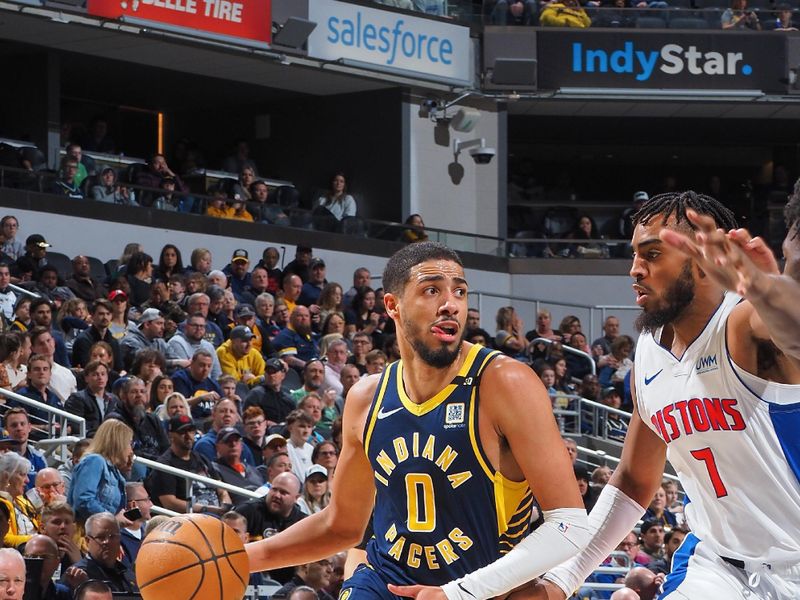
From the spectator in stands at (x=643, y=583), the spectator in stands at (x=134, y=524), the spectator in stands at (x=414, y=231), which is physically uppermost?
the spectator in stands at (x=414, y=231)

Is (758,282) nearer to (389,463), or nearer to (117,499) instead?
(389,463)

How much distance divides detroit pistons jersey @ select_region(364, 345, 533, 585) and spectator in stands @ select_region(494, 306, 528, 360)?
39.9 feet

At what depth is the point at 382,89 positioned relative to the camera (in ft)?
78.5

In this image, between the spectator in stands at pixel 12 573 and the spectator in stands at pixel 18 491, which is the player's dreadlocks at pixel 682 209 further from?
the spectator in stands at pixel 18 491

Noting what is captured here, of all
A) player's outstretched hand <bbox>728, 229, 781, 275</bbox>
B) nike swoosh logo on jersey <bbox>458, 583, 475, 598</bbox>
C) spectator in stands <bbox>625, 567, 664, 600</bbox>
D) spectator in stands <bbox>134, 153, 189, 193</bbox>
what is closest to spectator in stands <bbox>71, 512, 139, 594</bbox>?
spectator in stands <bbox>625, 567, 664, 600</bbox>

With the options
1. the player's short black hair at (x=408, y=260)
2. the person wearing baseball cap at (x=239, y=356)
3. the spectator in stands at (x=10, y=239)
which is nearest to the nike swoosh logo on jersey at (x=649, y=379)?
the player's short black hair at (x=408, y=260)

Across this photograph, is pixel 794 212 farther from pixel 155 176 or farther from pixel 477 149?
pixel 477 149

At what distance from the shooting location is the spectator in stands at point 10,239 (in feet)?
49.6

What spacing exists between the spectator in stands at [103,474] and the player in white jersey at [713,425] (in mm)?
5144

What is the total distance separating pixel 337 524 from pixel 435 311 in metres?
0.97

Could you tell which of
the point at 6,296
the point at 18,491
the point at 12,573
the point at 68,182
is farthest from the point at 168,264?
the point at 12,573

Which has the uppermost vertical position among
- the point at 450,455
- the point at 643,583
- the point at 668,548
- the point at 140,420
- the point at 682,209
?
the point at 682,209

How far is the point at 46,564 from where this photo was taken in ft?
26.6

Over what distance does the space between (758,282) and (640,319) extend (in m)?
1.60
